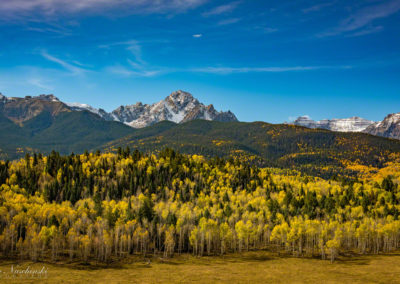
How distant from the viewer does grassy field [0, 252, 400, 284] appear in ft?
359

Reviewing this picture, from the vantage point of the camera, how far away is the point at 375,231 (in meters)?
159

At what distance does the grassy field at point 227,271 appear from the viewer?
359 feet

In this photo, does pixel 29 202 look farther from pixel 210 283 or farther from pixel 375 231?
pixel 375 231

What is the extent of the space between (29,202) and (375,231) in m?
184

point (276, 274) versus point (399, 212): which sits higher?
point (399, 212)

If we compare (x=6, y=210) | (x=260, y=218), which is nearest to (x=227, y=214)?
(x=260, y=218)

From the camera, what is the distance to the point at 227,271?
123 metres

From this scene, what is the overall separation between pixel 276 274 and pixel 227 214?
65.9 m

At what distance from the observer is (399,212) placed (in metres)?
192

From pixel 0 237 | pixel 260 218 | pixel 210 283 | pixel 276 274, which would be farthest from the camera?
pixel 260 218

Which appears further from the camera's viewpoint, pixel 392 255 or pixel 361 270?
pixel 392 255

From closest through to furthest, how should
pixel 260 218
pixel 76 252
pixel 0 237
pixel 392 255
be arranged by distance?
pixel 0 237
pixel 76 252
pixel 392 255
pixel 260 218

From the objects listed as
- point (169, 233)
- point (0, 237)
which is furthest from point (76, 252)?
point (169, 233)

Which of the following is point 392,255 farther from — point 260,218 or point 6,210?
point 6,210
